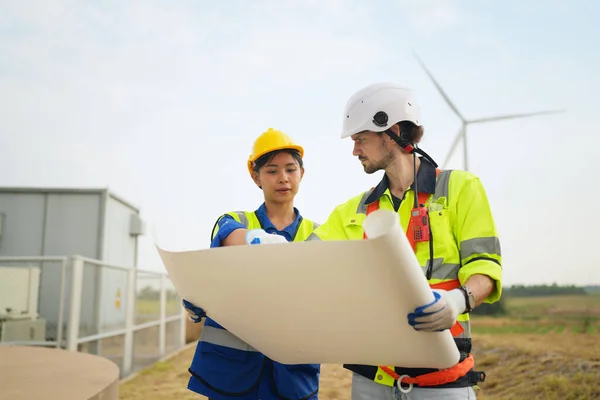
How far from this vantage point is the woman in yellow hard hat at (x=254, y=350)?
8.48ft

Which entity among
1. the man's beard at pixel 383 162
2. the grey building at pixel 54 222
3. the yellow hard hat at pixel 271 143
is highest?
the grey building at pixel 54 222

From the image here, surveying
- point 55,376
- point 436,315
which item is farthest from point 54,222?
point 436,315

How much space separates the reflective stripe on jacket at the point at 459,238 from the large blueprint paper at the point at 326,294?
0.31 meters

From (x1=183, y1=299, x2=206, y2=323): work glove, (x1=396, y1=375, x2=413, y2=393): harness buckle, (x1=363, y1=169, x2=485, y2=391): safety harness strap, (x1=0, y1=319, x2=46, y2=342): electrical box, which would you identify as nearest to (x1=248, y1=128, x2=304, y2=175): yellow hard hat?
(x1=183, y1=299, x2=206, y2=323): work glove

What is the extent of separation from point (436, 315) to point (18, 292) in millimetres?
7834

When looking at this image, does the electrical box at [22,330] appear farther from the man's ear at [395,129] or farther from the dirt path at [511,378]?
the man's ear at [395,129]

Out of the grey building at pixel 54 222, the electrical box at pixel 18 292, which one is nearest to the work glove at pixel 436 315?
the electrical box at pixel 18 292

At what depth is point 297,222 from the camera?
289cm

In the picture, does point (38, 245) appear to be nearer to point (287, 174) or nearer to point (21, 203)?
point (21, 203)

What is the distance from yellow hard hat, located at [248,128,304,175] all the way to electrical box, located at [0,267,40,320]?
6.31 meters

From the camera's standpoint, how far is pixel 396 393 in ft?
6.98

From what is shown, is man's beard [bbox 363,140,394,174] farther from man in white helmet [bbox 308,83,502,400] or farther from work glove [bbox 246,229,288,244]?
work glove [bbox 246,229,288,244]

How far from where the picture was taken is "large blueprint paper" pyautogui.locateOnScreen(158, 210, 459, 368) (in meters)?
1.48

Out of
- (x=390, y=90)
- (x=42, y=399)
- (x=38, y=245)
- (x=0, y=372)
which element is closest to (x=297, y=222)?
(x=390, y=90)
